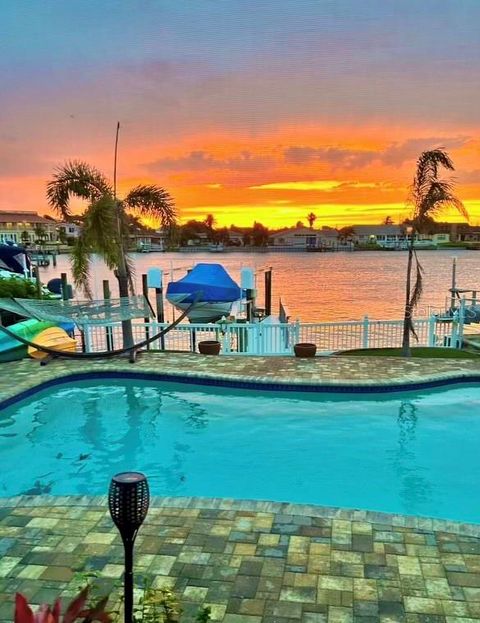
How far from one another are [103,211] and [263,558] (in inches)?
318

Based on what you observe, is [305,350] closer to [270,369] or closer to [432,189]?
[270,369]

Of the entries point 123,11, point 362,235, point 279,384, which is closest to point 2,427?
point 279,384

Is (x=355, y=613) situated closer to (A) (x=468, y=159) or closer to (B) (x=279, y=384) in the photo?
(B) (x=279, y=384)

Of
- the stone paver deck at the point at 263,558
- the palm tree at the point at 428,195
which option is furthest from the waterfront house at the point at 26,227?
the stone paver deck at the point at 263,558

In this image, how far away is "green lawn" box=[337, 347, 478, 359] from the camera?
405 inches

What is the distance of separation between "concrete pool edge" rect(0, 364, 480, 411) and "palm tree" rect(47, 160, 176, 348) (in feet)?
6.10

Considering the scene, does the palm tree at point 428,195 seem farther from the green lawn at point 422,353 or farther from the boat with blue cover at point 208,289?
the boat with blue cover at point 208,289

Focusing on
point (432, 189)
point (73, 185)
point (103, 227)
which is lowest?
point (103, 227)

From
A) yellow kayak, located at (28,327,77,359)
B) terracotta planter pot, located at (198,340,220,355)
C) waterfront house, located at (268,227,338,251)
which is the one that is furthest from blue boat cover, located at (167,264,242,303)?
waterfront house, located at (268,227,338,251)

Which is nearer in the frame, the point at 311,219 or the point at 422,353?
the point at 422,353

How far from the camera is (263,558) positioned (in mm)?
3414

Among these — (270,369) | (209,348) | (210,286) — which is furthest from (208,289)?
(270,369)

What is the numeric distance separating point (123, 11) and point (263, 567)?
451 inches

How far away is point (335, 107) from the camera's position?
12.6 m
